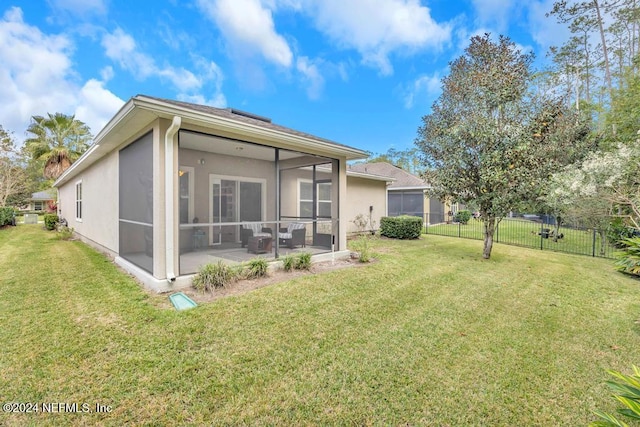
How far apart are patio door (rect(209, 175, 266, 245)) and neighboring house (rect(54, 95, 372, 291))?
3 centimetres

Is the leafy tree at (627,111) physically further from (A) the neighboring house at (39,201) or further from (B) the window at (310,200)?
(A) the neighboring house at (39,201)

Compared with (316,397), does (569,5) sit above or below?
above

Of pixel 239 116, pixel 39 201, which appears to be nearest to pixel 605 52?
pixel 239 116

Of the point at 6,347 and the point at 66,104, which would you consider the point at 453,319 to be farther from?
the point at 66,104

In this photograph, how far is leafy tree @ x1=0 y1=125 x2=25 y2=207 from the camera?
21.1m

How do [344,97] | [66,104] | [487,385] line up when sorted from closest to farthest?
1. [487,385]
2. [344,97]
3. [66,104]

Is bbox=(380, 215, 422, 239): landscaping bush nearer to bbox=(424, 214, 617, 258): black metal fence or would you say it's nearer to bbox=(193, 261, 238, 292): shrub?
bbox=(424, 214, 617, 258): black metal fence

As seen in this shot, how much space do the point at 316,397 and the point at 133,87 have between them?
21.7m

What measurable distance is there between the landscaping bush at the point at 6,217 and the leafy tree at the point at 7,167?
684 cm

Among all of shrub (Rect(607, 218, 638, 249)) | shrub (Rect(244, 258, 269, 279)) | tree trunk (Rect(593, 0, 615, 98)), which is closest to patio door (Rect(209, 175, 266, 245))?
shrub (Rect(244, 258, 269, 279))

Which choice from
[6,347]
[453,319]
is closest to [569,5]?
[453,319]

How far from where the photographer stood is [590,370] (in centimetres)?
293

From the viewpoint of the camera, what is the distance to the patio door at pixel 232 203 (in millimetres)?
8906

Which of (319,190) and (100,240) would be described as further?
(319,190)
